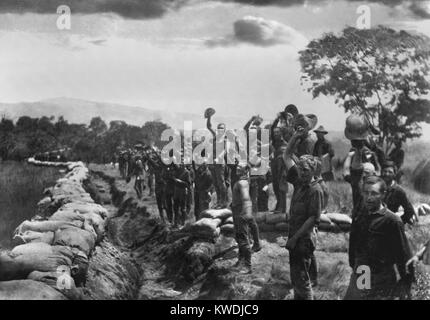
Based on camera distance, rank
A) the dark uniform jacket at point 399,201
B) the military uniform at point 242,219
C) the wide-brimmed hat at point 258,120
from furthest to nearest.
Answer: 1. the wide-brimmed hat at point 258,120
2. the military uniform at point 242,219
3. the dark uniform jacket at point 399,201

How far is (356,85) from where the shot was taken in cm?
1165

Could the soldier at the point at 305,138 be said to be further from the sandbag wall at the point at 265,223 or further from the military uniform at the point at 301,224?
the military uniform at the point at 301,224

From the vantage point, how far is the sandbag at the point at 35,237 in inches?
416

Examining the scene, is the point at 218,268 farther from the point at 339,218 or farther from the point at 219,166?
the point at 219,166

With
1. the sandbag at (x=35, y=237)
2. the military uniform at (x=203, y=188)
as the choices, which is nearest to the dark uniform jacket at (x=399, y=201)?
the military uniform at (x=203, y=188)

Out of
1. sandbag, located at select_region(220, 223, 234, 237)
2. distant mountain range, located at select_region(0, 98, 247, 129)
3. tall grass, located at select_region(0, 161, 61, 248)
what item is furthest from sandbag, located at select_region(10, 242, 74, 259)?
distant mountain range, located at select_region(0, 98, 247, 129)

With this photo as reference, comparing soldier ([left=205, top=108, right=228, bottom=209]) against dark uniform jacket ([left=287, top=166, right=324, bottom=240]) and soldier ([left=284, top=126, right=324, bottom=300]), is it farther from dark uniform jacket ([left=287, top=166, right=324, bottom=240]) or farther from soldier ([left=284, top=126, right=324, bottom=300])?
dark uniform jacket ([left=287, top=166, right=324, bottom=240])

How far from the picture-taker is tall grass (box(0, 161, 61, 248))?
37.2 feet

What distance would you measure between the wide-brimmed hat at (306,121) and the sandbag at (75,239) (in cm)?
400

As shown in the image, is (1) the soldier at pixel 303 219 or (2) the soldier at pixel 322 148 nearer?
(1) the soldier at pixel 303 219

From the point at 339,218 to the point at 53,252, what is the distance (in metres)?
4.73

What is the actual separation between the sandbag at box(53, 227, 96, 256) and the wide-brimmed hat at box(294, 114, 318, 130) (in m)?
4.00

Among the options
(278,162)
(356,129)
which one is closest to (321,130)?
(356,129)
